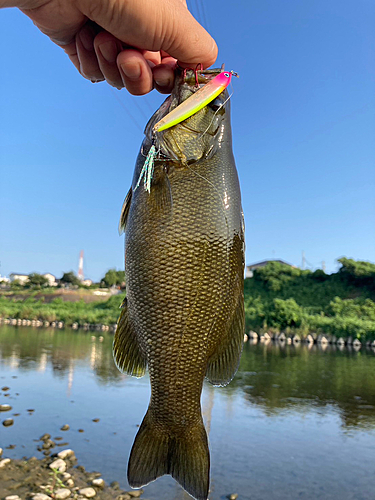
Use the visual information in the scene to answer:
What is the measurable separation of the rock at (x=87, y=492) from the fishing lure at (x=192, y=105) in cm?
827

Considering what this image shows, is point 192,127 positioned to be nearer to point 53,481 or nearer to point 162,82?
point 162,82

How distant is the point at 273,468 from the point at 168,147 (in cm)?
1056

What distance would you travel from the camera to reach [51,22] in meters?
2.50

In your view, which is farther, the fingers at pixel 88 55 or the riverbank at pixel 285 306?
the riverbank at pixel 285 306

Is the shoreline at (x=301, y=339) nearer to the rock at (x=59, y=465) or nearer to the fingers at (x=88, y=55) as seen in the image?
the rock at (x=59, y=465)

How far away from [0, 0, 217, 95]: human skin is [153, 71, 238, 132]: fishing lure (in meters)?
0.38

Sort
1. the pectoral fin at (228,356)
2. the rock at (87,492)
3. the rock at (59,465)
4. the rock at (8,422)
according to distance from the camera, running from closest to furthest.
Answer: the pectoral fin at (228,356), the rock at (87,492), the rock at (59,465), the rock at (8,422)

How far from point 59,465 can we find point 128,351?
28.3ft

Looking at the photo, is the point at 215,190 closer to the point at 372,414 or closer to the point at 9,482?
the point at 9,482

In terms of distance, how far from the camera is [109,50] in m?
2.62

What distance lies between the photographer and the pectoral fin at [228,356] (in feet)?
7.29

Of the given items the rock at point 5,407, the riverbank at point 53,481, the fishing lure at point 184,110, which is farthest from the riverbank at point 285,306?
the fishing lure at point 184,110

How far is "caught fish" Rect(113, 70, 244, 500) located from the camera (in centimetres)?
206

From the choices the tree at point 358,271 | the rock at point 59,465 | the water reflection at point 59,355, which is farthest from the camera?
the tree at point 358,271
